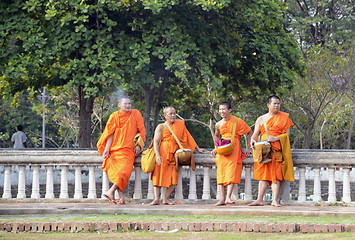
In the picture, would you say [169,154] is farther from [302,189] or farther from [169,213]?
[302,189]

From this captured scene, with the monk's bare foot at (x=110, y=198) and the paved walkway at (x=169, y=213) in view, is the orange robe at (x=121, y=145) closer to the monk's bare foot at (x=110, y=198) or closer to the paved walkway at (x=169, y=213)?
the monk's bare foot at (x=110, y=198)

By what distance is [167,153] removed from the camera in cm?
979

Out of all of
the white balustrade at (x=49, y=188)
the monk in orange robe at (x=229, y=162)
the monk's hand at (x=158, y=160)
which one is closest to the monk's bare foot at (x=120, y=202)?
the monk's hand at (x=158, y=160)

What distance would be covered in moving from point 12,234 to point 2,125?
36814mm

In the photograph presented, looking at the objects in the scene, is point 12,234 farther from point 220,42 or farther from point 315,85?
point 315,85

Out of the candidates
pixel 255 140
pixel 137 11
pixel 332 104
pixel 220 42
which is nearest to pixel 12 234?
pixel 255 140

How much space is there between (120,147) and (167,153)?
2.48ft

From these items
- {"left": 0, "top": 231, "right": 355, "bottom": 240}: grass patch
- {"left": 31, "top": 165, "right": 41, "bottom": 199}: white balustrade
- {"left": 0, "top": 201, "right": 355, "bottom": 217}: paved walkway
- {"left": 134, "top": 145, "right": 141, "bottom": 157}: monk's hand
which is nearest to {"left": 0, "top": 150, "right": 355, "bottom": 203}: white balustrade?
{"left": 31, "top": 165, "right": 41, "bottom": 199}: white balustrade

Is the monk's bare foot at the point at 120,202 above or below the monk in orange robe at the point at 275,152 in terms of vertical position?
below

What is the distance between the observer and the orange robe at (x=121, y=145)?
386 inches

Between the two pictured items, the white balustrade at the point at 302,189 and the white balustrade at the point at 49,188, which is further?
the white balustrade at the point at 49,188

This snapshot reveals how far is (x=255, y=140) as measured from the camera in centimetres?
971

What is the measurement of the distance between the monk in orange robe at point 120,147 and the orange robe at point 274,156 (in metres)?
1.95

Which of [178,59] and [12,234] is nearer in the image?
[12,234]
